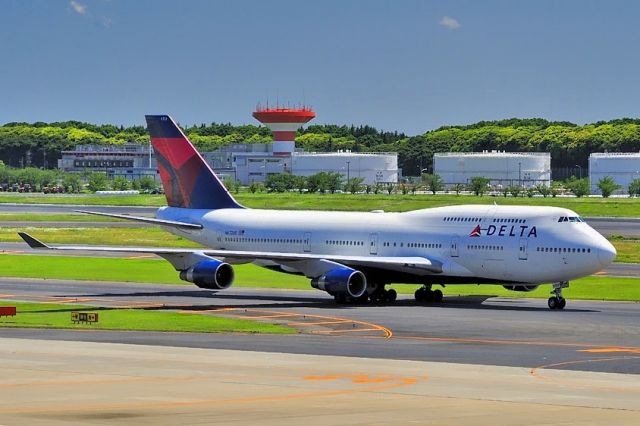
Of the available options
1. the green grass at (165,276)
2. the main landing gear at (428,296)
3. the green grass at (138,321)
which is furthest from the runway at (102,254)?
the green grass at (138,321)

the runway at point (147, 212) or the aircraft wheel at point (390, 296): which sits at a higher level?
the runway at point (147, 212)

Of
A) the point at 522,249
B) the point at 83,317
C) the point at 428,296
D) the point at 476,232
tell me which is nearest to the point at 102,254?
the point at 428,296

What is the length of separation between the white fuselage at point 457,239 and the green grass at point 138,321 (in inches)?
519

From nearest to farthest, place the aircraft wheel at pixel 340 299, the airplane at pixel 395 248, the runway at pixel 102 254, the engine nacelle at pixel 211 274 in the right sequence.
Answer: the airplane at pixel 395 248 < the aircraft wheel at pixel 340 299 < the engine nacelle at pixel 211 274 < the runway at pixel 102 254

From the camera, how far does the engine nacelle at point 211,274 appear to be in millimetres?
68438

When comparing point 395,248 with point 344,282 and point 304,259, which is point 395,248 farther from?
point 304,259

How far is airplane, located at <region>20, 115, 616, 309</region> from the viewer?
64250 mm

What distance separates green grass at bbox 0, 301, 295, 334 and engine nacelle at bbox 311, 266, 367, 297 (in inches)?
346

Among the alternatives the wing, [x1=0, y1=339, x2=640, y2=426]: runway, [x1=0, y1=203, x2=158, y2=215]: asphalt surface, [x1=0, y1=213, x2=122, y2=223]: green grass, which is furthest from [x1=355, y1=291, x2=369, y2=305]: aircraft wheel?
[x1=0, y1=203, x2=158, y2=215]: asphalt surface

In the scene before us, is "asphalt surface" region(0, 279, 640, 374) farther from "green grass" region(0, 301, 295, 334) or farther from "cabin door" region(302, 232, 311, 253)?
"cabin door" region(302, 232, 311, 253)

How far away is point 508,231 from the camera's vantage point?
215 ft

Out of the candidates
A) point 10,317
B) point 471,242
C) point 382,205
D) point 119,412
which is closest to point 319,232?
point 471,242

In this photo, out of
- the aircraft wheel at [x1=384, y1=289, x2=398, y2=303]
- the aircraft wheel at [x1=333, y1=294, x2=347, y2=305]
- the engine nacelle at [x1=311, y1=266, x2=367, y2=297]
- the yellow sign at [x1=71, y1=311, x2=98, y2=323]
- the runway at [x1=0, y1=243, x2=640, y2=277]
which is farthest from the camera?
the runway at [x1=0, y1=243, x2=640, y2=277]

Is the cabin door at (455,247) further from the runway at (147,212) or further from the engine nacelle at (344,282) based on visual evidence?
the runway at (147,212)
